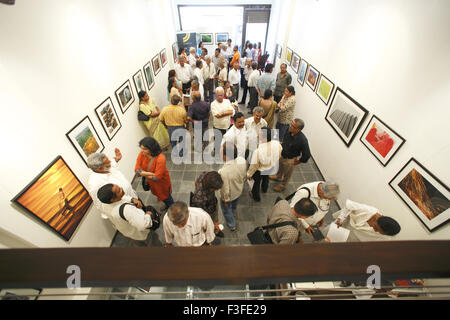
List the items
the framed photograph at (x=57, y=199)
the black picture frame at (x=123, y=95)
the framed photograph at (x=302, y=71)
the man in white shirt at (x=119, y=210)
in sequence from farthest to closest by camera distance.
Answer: the framed photograph at (x=302, y=71), the black picture frame at (x=123, y=95), the man in white shirt at (x=119, y=210), the framed photograph at (x=57, y=199)

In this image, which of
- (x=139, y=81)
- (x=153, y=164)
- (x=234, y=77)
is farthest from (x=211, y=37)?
(x=153, y=164)

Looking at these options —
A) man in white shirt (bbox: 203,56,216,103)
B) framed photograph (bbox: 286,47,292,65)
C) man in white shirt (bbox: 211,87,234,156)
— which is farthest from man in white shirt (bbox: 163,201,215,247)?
framed photograph (bbox: 286,47,292,65)

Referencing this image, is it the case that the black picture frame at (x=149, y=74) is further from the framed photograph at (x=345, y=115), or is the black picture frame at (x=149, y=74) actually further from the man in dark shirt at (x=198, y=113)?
the framed photograph at (x=345, y=115)

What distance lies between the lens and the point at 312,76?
5.49 m

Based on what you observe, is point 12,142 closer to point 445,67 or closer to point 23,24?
point 23,24

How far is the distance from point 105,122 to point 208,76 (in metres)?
5.15

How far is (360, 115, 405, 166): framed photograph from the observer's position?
2.89 metres

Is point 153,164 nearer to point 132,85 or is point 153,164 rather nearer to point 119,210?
point 119,210

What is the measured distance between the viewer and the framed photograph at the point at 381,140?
9.47ft

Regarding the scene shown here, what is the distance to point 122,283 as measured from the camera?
2.39 ft

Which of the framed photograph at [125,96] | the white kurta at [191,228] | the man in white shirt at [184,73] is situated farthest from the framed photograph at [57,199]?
the man in white shirt at [184,73]

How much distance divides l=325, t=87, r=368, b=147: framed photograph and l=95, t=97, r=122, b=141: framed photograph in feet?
14.8

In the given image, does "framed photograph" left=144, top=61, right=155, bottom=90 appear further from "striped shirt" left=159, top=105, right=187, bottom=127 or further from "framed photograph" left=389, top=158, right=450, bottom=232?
"framed photograph" left=389, top=158, right=450, bottom=232
